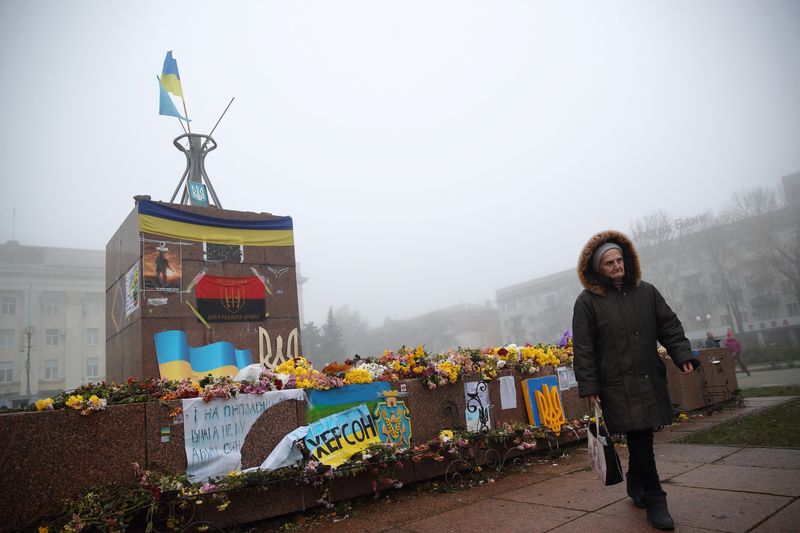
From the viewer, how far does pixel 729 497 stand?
13.5 feet

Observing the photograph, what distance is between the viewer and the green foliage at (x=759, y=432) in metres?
6.20

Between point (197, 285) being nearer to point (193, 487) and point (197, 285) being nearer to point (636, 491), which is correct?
point (193, 487)

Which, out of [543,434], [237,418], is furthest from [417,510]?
[543,434]

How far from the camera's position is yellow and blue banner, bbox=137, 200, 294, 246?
361 inches

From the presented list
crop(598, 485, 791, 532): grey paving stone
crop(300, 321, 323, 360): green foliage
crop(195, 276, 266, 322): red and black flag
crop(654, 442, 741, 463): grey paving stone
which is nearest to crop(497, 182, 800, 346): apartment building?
crop(300, 321, 323, 360): green foliage

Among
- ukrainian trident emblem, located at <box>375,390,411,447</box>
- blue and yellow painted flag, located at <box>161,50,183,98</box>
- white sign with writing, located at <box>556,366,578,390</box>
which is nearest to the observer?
ukrainian trident emblem, located at <box>375,390,411,447</box>

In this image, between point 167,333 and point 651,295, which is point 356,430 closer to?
point 651,295

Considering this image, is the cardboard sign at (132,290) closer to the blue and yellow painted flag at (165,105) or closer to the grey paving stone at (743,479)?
the blue and yellow painted flag at (165,105)

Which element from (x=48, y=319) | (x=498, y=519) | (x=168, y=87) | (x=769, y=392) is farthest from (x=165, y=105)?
(x=48, y=319)

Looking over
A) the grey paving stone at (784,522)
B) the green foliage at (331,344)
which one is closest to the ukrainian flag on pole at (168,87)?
the grey paving stone at (784,522)

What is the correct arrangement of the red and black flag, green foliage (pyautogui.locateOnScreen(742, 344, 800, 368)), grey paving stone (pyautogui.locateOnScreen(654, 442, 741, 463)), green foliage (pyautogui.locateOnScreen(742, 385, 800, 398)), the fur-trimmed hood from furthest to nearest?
1. green foliage (pyautogui.locateOnScreen(742, 344, 800, 368))
2. green foliage (pyautogui.locateOnScreen(742, 385, 800, 398))
3. the red and black flag
4. grey paving stone (pyautogui.locateOnScreen(654, 442, 741, 463))
5. the fur-trimmed hood

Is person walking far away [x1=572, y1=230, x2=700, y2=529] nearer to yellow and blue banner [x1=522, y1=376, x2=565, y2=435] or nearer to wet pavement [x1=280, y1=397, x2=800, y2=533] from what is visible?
wet pavement [x1=280, y1=397, x2=800, y2=533]

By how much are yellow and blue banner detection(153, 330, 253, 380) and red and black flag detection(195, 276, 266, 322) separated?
0.53 meters

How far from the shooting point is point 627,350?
390 centimetres
